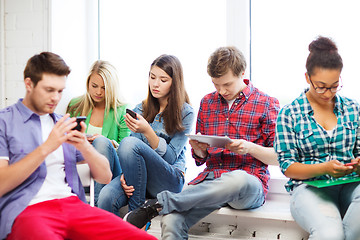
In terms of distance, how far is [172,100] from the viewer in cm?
275

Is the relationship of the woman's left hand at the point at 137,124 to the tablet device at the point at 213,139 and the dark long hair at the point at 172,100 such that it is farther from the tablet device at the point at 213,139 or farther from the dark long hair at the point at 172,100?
the tablet device at the point at 213,139

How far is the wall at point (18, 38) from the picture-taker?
A: 10.4 ft

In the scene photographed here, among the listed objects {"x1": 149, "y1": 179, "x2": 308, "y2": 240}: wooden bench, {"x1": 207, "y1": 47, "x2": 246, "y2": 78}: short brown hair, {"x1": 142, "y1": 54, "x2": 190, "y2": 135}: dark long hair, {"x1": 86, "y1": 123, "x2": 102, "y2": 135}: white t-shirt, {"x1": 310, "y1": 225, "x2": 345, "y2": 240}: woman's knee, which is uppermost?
{"x1": 207, "y1": 47, "x2": 246, "y2": 78}: short brown hair

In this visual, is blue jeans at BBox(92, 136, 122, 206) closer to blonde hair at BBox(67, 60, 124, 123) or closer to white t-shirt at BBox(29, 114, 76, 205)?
blonde hair at BBox(67, 60, 124, 123)

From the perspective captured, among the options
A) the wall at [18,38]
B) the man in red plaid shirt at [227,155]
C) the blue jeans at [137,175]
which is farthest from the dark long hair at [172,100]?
the wall at [18,38]

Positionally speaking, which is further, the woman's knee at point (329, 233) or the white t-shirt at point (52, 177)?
the woman's knee at point (329, 233)

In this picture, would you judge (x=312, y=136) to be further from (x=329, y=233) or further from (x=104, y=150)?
(x=104, y=150)

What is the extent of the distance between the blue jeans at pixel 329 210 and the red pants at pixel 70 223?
2.54 ft

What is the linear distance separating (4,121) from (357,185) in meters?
1.62

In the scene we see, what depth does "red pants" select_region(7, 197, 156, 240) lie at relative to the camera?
1.56 meters

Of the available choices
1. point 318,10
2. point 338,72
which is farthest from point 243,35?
point 338,72

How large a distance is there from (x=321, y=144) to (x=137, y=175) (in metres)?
1.05

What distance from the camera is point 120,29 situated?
132 inches

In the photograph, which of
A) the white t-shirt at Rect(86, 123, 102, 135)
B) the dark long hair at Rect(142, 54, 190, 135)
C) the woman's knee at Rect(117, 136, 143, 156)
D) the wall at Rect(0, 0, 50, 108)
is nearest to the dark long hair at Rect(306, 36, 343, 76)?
the dark long hair at Rect(142, 54, 190, 135)
